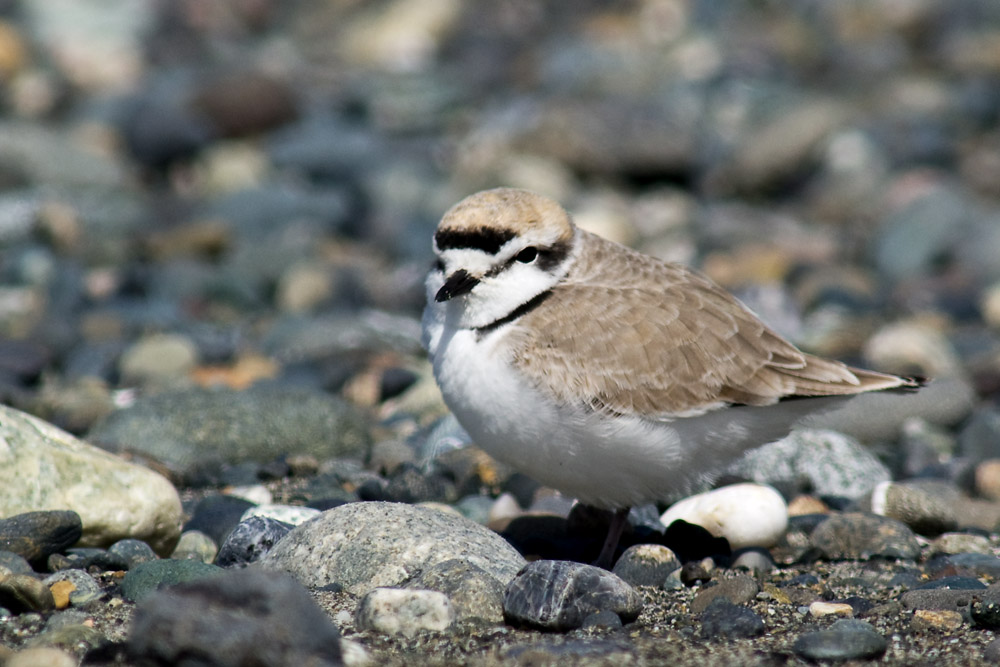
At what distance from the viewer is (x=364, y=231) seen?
12.0 metres

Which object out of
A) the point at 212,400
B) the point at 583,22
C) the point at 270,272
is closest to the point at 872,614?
the point at 212,400

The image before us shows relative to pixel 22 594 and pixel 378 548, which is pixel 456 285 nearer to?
pixel 378 548

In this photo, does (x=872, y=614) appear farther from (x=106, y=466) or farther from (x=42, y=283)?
(x=42, y=283)

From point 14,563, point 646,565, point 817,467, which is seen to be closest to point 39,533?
point 14,563

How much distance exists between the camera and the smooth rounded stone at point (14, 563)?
4.59m

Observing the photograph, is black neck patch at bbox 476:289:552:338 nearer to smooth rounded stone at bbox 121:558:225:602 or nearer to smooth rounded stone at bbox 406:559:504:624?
smooth rounded stone at bbox 406:559:504:624

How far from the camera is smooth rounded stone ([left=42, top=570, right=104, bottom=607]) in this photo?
4559mm

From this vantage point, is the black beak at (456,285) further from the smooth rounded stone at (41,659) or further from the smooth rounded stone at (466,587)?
the smooth rounded stone at (41,659)

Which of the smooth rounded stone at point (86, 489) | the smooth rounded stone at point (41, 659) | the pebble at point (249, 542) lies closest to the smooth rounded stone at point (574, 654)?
the pebble at point (249, 542)

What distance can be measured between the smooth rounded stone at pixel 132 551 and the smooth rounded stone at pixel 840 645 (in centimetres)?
286

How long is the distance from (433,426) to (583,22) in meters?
13.2

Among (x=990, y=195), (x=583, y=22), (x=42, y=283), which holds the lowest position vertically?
(x=42, y=283)

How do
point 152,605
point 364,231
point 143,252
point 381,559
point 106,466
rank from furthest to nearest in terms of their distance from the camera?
point 364,231
point 143,252
point 106,466
point 381,559
point 152,605

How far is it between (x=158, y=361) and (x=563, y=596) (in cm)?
518
